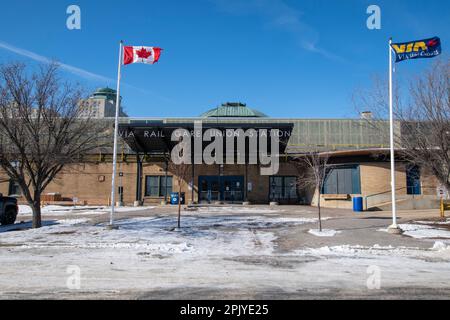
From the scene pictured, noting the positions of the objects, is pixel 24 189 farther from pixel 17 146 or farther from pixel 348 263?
pixel 348 263

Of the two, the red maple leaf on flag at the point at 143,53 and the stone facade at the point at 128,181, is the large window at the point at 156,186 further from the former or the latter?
the red maple leaf on flag at the point at 143,53

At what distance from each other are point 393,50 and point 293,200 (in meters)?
23.5

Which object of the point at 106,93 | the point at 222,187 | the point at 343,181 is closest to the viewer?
the point at 343,181

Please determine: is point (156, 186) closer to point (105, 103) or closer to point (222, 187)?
point (222, 187)

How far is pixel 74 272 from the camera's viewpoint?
7.54 m

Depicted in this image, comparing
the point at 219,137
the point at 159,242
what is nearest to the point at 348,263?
the point at 159,242

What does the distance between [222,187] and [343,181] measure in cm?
1282

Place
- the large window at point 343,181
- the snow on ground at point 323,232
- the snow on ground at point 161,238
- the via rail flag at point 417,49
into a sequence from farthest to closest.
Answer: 1. the large window at point 343,181
2. the via rail flag at point 417,49
3. the snow on ground at point 323,232
4. the snow on ground at point 161,238

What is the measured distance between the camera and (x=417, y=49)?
553 inches

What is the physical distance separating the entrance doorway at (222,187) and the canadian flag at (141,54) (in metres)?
22.3

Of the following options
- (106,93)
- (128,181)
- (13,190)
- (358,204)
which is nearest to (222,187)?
(128,181)

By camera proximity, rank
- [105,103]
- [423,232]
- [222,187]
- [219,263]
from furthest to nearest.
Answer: [105,103], [222,187], [423,232], [219,263]

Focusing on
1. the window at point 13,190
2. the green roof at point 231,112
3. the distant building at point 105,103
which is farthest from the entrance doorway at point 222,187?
the window at point 13,190

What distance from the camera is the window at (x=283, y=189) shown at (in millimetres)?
36375
